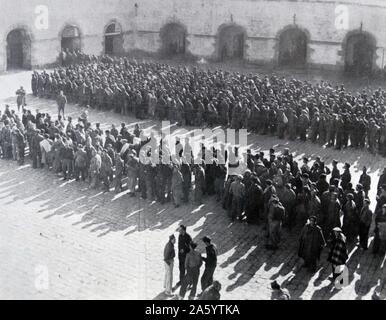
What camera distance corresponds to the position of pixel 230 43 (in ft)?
116

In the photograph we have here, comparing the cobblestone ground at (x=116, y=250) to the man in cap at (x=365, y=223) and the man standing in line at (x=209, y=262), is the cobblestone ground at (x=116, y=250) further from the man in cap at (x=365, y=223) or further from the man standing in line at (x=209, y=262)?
the man standing in line at (x=209, y=262)

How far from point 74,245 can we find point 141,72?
15939 mm

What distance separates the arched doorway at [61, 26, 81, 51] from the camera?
33.5 metres

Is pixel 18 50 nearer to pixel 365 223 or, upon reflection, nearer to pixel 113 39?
pixel 113 39

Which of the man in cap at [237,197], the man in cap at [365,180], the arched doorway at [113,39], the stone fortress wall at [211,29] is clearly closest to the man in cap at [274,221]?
the man in cap at [237,197]

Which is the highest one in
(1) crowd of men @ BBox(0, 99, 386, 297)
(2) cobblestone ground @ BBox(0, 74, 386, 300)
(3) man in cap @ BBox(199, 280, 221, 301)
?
(1) crowd of men @ BBox(0, 99, 386, 297)

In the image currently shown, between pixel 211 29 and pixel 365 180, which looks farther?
pixel 211 29

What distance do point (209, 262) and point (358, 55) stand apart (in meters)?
25.6

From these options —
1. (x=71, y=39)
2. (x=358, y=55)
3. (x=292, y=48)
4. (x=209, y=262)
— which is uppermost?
(x=71, y=39)

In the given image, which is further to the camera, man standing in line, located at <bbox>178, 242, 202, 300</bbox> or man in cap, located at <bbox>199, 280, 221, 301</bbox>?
man standing in line, located at <bbox>178, 242, 202, 300</bbox>

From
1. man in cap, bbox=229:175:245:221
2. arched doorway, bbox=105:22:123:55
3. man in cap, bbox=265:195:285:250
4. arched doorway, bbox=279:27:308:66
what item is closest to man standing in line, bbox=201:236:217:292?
man in cap, bbox=265:195:285:250

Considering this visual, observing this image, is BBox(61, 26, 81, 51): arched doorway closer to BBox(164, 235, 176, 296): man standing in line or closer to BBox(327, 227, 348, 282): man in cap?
BBox(164, 235, 176, 296): man standing in line

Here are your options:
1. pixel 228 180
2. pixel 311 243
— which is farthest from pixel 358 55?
pixel 311 243

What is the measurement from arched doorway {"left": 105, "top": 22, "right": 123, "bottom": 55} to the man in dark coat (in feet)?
89.0
